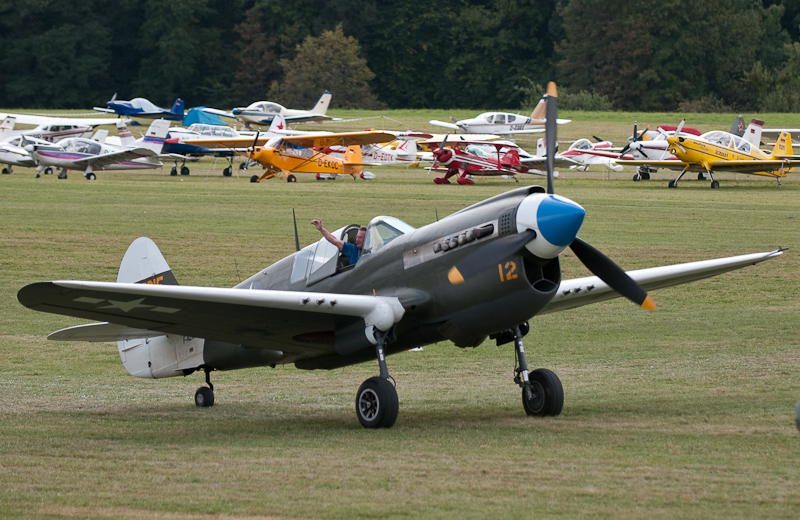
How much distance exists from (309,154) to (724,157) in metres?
16.8

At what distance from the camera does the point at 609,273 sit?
871 centimetres

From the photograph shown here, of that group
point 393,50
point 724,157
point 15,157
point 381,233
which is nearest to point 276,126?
point 15,157

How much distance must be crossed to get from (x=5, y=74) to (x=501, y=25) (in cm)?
4748

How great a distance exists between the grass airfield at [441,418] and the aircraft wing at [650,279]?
983 mm

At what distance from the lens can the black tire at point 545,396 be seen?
28.7 feet

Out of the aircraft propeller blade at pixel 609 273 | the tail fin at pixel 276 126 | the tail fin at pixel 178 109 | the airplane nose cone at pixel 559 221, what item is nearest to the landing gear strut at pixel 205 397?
the aircraft propeller blade at pixel 609 273

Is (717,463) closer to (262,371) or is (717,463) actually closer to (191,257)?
(262,371)

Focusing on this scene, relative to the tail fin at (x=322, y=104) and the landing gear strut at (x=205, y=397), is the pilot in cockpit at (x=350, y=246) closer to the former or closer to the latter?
the landing gear strut at (x=205, y=397)

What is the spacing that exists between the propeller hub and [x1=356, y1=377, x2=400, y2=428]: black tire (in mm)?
1676

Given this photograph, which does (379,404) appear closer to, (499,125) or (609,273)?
(609,273)

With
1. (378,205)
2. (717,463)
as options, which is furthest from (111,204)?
(717,463)

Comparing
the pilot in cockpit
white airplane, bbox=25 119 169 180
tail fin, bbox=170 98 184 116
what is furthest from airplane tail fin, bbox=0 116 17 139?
the pilot in cockpit

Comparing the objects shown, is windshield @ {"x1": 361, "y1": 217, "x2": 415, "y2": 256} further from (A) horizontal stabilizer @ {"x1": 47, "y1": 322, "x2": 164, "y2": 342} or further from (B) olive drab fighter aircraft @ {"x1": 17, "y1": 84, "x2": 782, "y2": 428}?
(A) horizontal stabilizer @ {"x1": 47, "y1": 322, "x2": 164, "y2": 342}

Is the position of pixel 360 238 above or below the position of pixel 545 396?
above
